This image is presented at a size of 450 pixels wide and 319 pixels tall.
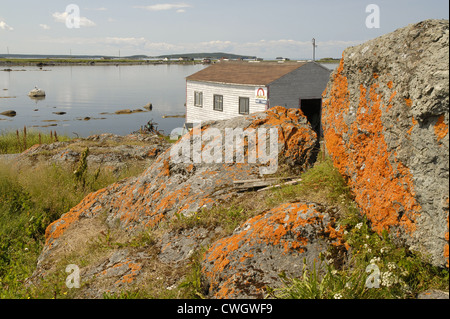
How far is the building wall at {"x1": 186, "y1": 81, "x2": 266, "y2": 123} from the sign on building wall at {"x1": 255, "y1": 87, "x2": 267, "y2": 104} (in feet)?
0.67

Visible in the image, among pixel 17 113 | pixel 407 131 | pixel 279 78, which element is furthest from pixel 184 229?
pixel 17 113

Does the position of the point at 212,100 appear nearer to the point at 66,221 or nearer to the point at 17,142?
the point at 17,142

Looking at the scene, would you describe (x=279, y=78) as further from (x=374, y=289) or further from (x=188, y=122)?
(x=374, y=289)

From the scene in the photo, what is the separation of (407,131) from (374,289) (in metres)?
1.63

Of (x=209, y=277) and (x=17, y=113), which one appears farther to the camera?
(x=17, y=113)

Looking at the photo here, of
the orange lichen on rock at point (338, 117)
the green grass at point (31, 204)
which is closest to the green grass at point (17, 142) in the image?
the green grass at point (31, 204)

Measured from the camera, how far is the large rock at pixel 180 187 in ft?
22.1

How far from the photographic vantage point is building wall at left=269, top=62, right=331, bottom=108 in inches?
1017

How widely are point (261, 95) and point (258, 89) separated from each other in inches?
17.3

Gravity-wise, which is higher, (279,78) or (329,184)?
(279,78)

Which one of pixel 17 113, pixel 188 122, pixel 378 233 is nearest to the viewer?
pixel 378 233

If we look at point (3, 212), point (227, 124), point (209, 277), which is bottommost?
point (3, 212)

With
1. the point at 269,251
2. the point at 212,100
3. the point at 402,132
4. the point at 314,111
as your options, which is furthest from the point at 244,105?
the point at 402,132

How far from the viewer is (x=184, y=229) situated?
5.99 meters
